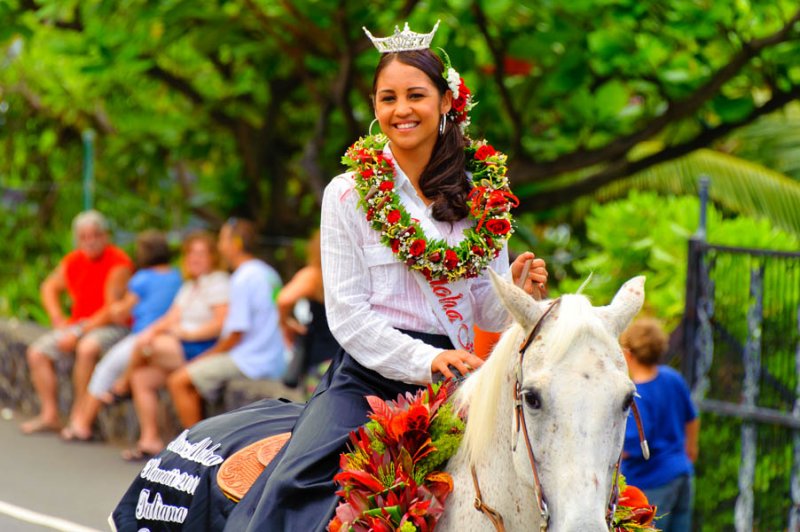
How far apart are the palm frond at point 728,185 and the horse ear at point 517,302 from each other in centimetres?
801

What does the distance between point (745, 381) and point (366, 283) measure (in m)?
4.59

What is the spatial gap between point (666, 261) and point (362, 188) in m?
5.54

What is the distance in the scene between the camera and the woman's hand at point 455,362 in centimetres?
414

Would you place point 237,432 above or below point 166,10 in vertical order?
below

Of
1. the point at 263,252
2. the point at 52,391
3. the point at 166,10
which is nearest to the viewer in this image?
the point at 166,10

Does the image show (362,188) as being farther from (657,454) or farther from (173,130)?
(173,130)

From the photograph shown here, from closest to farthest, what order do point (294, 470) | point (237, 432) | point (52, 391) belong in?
point (294, 470) → point (237, 432) → point (52, 391)

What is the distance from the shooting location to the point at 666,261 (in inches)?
376

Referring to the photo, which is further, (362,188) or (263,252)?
(263,252)

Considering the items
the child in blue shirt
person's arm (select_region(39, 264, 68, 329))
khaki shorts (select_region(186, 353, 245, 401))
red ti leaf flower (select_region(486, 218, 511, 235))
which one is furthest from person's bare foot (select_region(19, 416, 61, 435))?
red ti leaf flower (select_region(486, 218, 511, 235))

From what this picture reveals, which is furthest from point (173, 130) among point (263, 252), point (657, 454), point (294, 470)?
point (294, 470)

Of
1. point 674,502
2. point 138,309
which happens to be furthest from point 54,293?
point 674,502

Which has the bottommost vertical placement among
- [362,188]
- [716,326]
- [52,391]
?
[52,391]

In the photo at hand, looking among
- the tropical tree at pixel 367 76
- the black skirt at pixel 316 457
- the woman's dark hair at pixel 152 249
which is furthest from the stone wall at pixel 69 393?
the black skirt at pixel 316 457
